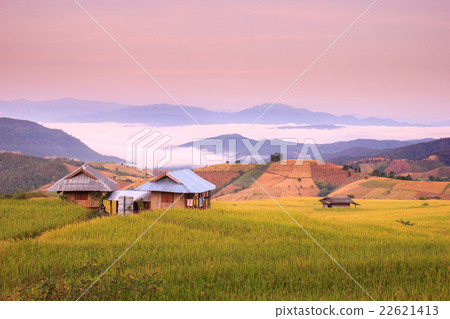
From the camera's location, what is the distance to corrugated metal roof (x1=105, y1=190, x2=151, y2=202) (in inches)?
1279

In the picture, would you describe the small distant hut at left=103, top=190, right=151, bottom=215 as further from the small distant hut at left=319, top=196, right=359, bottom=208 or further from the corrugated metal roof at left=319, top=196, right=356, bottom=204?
the corrugated metal roof at left=319, top=196, right=356, bottom=204

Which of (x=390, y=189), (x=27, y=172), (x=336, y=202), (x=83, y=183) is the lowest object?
(x=336, y=202)

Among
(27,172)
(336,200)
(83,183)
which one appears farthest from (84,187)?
(27,172)

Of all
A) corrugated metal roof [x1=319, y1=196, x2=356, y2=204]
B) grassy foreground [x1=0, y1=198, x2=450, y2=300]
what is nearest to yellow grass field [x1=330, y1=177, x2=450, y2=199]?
corrugated metal roof [x1=319, y1=196, x2=356, y2=204]

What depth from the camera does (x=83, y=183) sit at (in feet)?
113

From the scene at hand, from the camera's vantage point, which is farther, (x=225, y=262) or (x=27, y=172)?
(x=27, y=172)

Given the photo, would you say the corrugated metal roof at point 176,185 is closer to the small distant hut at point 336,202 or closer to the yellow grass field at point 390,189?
the small distant hut at point 336,202

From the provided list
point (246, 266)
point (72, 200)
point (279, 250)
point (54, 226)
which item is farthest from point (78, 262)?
point (72, 200)

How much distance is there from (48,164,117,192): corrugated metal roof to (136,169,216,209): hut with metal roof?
521 centimetres

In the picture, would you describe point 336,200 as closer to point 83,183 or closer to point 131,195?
point 131,195

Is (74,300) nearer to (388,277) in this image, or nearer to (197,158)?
(388,277)

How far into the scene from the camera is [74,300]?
8984mm

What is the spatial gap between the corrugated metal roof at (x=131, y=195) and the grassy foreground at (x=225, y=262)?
9203 mm

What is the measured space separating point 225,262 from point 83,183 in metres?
25.2
